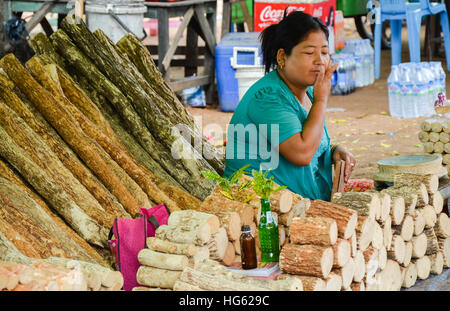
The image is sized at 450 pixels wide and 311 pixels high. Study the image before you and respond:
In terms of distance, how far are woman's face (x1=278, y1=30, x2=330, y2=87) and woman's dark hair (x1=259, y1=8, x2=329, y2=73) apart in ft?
0.09

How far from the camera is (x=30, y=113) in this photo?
3846 millimetres

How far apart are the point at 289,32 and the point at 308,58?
0.57ft

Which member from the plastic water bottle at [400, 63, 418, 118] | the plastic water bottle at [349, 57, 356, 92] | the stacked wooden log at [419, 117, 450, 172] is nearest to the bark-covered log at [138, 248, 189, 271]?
the stacked wooden log at [419, 117, 450, 172]

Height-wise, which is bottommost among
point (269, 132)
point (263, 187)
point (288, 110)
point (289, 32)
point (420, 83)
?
Answer: point (420, 83)

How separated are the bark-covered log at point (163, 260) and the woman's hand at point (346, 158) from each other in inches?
56.1

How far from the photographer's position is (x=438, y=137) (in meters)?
4.70

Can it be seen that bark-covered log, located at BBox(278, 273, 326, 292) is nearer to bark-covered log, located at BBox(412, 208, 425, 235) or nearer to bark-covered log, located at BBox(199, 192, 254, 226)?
bark-covered log, located at BBox(199, 192, 254, 226)

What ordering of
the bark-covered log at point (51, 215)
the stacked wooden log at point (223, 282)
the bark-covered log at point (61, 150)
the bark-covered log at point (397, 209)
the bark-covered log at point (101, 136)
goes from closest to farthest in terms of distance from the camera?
the stacked wooden log at point (223, 282), the bark-covered log at point (397, 209), the bark-covered log at point (51, 215), the bark-covered log at point (61, 150), the bark-covered log at point (101, 136)

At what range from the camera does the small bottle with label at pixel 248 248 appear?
279 cm

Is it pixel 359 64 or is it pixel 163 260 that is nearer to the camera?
pixel 163 260

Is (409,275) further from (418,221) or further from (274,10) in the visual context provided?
(274,10)

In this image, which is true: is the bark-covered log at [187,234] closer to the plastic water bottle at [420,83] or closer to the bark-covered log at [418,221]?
the bark-covered log at [418,221]

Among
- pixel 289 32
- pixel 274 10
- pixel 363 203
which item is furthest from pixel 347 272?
pixel 274 10

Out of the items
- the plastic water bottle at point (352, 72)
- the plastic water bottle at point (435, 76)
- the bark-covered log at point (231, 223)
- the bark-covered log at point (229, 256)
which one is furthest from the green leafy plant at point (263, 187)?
the plastic water bottle at point (352, 72)
